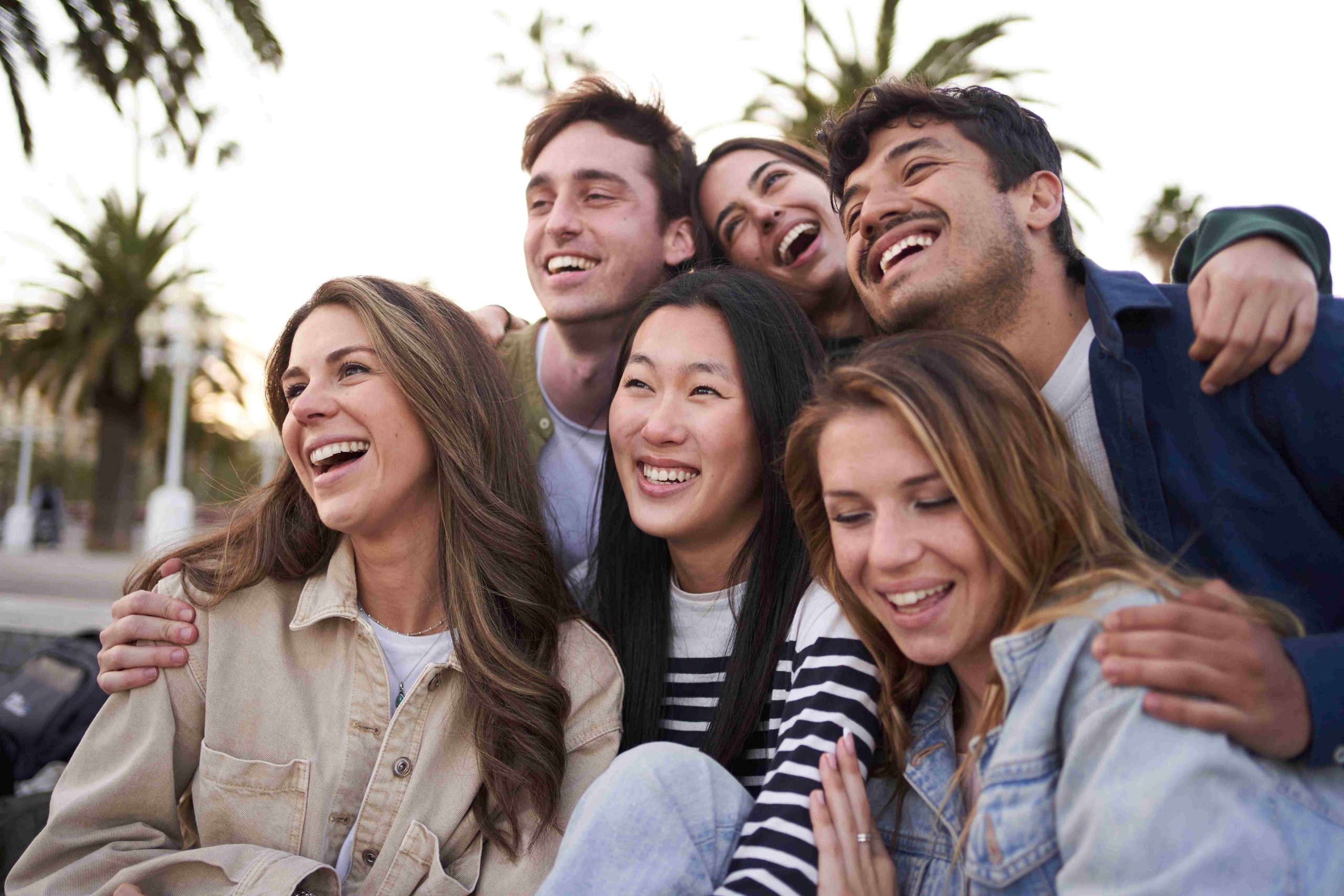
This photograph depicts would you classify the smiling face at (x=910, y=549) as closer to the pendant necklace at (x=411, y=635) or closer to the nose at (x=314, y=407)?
the pendant necklace at (x=411, y=635)

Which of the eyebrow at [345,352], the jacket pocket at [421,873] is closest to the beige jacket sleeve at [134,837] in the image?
the jacket pocket at [421,873]

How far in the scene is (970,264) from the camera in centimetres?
314

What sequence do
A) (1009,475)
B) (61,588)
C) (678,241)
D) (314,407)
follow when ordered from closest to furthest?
(1009,475) → (314,407) → (678,241) → (61,588)

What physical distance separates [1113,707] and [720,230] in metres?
3.53

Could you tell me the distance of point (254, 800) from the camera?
2.89 metres

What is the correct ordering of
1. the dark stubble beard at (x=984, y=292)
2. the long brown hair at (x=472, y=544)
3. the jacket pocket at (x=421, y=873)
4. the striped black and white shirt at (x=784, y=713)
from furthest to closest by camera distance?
the dark stubble beard at (x=984, y=292)
the long brown hair at (x=472, y=544)
the jacket pocket at (x=421, y=873)
the striped black and white shirt at (x=784, y=713)

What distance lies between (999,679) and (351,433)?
2032mm

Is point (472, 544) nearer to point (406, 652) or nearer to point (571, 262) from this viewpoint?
point (406, 652)

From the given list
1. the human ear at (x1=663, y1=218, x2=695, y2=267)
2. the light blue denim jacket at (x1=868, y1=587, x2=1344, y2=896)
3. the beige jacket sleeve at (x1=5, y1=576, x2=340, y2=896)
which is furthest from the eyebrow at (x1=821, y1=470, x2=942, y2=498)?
the human ear at (x1=663, y1=218, x2=695, y2=267)

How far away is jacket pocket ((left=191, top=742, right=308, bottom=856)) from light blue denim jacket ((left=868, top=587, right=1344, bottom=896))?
1827 millimetres

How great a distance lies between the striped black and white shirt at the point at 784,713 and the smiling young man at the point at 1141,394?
2.66 ft

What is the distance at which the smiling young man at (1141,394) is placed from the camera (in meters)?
1.94

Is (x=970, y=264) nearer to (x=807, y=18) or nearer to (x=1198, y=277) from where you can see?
(x=1198, y=277)

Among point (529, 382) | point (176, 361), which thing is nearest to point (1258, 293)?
point (529, 382)
